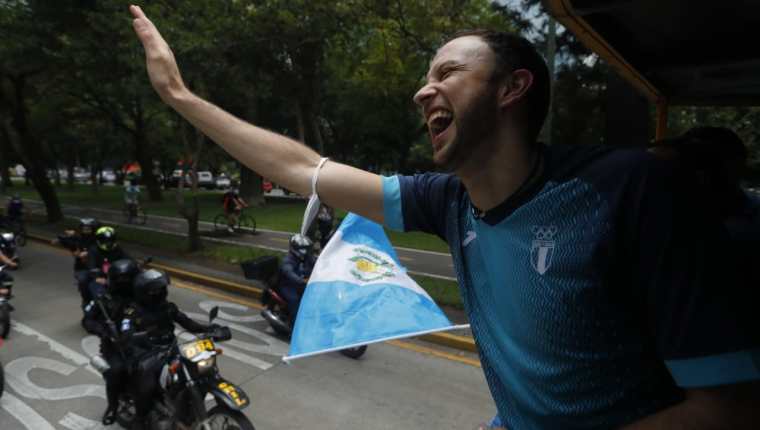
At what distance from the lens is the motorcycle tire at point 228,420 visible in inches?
130

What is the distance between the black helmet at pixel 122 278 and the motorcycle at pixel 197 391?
1139 mm

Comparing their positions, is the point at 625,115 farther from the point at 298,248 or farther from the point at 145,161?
the point at 145,161

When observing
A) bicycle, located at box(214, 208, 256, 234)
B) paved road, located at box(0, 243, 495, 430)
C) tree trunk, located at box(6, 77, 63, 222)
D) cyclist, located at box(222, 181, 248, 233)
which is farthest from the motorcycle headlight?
tree trunk, located at box(6, 77, 63, 222)

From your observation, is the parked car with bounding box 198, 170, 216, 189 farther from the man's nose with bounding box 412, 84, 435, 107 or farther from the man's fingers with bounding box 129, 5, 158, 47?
the man's nose with bounding box 412, 84, 435, 107

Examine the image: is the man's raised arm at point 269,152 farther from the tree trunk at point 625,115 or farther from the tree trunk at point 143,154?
the tree trunk at point 143,154

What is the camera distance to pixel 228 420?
3.35 metres

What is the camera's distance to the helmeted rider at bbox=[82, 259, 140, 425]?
152 inches

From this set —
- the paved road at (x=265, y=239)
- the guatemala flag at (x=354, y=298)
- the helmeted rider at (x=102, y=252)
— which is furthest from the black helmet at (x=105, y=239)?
the paved road at (x=265, y=239)

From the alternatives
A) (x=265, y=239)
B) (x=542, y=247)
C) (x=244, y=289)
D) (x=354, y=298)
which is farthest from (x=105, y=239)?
(x=265, y=239)

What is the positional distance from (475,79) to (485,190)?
249 mm

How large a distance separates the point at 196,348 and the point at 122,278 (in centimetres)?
149

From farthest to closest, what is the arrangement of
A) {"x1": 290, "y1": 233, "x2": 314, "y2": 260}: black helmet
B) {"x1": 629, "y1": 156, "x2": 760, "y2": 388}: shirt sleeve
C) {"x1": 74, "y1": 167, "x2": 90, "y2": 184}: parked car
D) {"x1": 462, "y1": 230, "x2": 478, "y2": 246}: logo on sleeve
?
{"x1": 74, "y1": 167, "x2": 90, "y2": 184}: parked car → {"x1": 290, "y1": 233, "x2": 314, "y2": 260}: black helmet → {"x1": 462, "y1": 230, "x2": 478, "y2": 246}: logo on sleeve → {"x1": 629, "y1": 156, "x2": 760, "y2": 388}: shirt sleeve

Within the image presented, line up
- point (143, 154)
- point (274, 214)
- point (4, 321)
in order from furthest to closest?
1. point (143, 154)
2. point (274, 214)
3. point (4, 321)

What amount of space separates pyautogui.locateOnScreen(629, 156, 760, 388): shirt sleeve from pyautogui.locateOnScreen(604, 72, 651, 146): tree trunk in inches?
74.3
